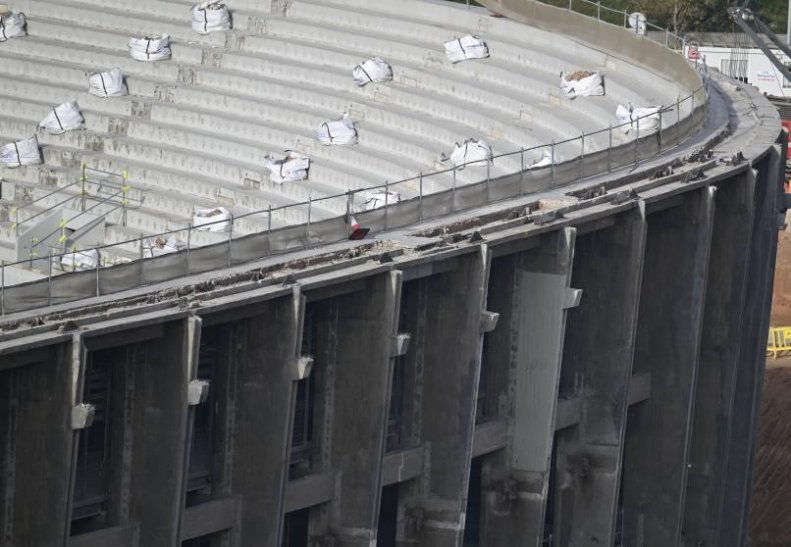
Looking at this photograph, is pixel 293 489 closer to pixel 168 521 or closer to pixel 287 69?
pixel 168 521

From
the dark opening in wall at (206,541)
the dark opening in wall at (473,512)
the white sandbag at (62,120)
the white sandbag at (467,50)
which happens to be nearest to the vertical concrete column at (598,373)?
the dark opening in wall at (473,512)

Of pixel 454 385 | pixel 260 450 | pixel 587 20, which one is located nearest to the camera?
pixel 260 450

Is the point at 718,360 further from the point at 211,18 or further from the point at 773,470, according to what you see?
the point at 211,18

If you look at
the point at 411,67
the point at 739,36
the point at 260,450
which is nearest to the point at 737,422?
the point at 411,67

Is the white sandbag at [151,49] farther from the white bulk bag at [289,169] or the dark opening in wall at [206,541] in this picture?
the dark opening in wall at [206,541]

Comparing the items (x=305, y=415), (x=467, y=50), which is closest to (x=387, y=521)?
(x=305, y=415)
